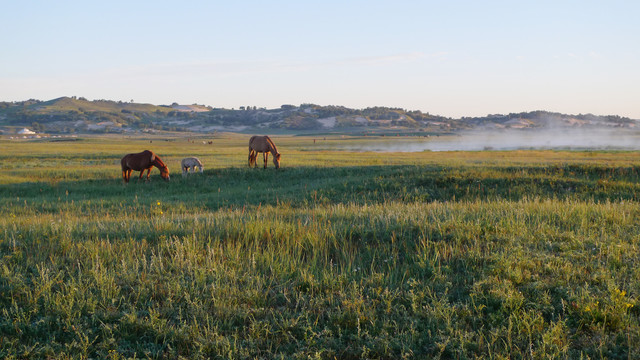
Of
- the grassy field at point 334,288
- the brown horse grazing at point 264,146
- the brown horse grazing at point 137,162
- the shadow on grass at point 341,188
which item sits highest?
the brown horse grazing at point 264,146

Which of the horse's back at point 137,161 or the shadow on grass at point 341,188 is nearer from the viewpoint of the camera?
the shadow on grass at point 341,188

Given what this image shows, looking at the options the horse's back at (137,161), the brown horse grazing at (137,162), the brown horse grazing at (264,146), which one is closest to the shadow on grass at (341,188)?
the brown horse grazing at (137,162)

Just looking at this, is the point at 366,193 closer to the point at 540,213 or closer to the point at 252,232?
the point at 540,213

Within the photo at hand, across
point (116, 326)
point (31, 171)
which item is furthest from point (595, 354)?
point (31, 171)

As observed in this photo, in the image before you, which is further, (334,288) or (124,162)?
(124,162)

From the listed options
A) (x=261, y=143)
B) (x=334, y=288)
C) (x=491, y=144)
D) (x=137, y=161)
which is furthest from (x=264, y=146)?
(x=491, y=144)

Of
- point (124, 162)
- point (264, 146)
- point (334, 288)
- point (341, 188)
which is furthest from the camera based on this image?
point (264, 146)

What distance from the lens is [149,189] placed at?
24250 millimetres

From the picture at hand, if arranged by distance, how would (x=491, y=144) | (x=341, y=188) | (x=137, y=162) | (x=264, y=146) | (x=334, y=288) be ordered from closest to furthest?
(x=334, y=288)
(x=341, y=188)
(x=137, y=162)
(x=264, y=146)
(x=491, y=144)

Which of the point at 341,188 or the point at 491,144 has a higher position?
the point at 491,144

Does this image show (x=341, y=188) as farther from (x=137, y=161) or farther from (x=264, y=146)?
(x=137, y=161)

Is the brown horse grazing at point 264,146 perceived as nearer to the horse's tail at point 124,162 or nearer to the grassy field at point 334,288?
the horse's tail at point 124,162

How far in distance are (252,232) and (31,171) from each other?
28.4 meters

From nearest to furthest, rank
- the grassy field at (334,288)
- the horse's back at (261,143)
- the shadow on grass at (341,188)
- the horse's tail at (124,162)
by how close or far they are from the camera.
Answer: the grassy field at (334,288), the shadow on grass at (341,188), the horse's tail at (124,162), the horse's back at (261,143)
